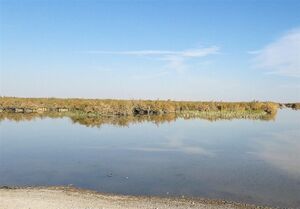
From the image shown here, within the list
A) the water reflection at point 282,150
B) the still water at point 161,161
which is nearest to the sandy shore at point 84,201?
the still water at point 161,161

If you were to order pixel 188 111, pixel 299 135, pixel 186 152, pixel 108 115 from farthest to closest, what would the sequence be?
pixel 188 111 < pixel 108 115 < pixel 299 135 < pixel 186 152

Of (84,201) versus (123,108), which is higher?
(123,108)

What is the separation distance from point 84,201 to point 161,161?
7.87 m

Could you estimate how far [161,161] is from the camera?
65.2 ft

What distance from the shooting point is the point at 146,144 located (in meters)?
25.6

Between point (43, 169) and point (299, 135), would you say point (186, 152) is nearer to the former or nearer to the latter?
point (43, 169)

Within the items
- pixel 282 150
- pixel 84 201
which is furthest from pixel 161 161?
pixel 84 201

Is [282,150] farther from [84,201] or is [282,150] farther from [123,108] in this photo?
[123,108]

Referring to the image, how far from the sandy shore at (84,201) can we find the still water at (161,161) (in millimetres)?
1053

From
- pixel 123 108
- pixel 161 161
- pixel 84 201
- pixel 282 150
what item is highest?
pixel 123 108

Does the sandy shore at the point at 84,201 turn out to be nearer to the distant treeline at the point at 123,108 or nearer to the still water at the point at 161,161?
the still water at the point at 161,161

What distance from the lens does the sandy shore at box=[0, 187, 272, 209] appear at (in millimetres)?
11750

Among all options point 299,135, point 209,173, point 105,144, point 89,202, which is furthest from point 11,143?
point 299,135

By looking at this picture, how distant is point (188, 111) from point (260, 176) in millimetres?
38142
